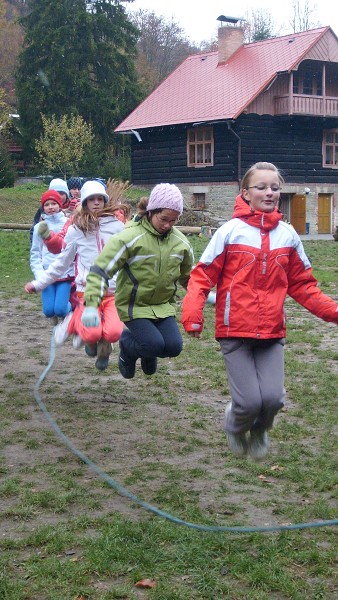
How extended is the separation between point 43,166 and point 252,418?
48903mm

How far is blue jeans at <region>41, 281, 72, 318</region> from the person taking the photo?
9.39 meters

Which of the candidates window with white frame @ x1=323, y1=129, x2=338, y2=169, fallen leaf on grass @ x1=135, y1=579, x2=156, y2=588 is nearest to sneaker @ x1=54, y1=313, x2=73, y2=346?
fallen leaf on grass @ x1=135, y1=579, x2=156, y2=588

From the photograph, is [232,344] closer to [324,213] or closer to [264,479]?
[264,479]

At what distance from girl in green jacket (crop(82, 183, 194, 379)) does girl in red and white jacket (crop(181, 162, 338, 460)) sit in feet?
3.43

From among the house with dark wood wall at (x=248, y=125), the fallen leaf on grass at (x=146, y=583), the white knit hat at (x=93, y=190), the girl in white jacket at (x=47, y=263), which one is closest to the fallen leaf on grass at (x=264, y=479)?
the fallen leaf on grass at (x=146, y=583)

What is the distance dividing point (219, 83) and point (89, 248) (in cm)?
3756

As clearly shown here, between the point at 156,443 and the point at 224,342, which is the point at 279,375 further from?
the point at 156,443

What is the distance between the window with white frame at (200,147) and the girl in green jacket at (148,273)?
3696cm

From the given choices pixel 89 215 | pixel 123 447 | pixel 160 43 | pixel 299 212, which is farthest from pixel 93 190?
pixel 160 43

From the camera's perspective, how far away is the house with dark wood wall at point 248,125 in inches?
1651

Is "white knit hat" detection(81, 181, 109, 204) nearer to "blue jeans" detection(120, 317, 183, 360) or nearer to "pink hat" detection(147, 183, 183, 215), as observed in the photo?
"pink hat" detection(147, 183, 183, 215)

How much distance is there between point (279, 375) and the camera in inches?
216

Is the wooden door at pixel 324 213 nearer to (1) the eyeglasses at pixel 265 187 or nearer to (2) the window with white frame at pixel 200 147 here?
(2) the window with white frame at pixel 200 147

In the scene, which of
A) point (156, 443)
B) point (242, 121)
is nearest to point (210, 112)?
point (242, 121)
